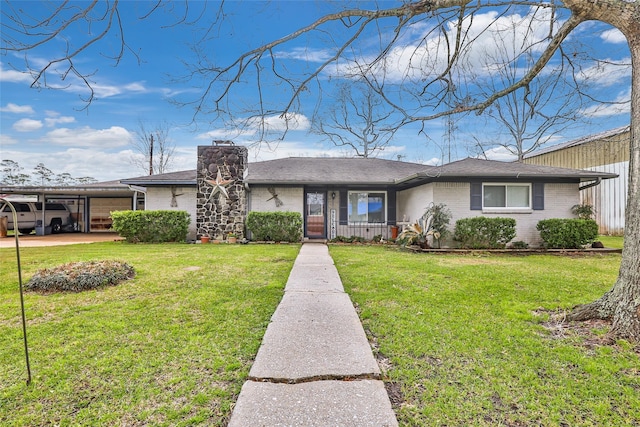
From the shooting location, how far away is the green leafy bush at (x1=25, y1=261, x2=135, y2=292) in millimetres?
A: 5461

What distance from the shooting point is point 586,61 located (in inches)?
221

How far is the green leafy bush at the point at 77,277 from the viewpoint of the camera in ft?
17.9

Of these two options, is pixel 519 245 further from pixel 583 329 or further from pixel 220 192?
pixel 220 192

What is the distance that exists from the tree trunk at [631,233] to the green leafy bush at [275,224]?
10580 millimetres

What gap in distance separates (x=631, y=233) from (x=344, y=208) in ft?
36.9

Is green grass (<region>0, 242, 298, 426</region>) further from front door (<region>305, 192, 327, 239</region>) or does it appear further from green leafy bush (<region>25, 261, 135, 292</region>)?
front door (<region>305, 192, 327, 239</region>)

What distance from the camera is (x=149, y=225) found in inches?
538

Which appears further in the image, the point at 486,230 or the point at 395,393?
the point at 486,230

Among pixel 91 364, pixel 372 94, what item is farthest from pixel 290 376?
pixel 372 94

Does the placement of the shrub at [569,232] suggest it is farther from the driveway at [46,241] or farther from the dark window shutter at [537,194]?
the driveway at [46,241]

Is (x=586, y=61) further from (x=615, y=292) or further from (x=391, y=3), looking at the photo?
(x=615, y=292)

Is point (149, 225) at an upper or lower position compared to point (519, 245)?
upper

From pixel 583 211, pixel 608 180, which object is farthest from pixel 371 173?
pixel 608 180

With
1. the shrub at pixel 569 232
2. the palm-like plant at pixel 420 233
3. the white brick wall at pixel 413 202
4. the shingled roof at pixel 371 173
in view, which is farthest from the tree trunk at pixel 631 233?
the shrub at pixel 569 232
